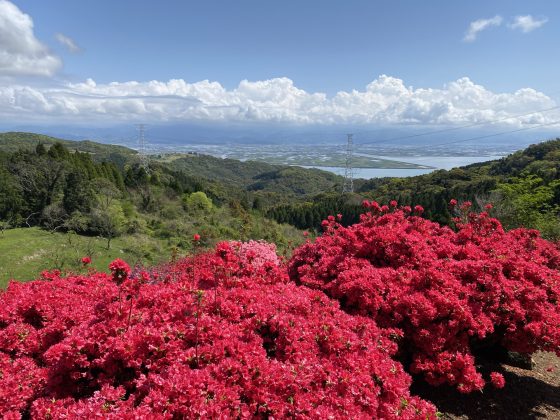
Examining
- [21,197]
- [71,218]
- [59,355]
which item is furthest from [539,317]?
[21,197]

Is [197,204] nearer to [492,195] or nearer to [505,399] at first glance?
[492,195]

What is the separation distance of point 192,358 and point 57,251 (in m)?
25.8

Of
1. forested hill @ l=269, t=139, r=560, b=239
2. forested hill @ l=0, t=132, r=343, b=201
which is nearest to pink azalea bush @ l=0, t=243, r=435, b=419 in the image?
forested hill @ l=269, t=139, r=560, b=239

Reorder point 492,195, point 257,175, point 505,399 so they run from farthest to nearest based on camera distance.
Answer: point 257,175
point 492,195
point 505,399

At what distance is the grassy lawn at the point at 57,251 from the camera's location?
70.1 ft

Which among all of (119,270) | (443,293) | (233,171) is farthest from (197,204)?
(233,171)

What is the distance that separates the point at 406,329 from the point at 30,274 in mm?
22956

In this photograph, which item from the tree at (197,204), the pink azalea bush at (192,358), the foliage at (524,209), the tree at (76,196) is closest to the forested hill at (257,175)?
the tree at (197,204)

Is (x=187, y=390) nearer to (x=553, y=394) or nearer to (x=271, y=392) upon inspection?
(x=271, y=392)

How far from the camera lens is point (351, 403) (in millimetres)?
3182

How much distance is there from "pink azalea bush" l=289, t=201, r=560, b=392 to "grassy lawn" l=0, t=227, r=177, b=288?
55.3 ft

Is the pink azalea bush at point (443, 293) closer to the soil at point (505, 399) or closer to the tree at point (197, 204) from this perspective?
the soil at point (505, 399)

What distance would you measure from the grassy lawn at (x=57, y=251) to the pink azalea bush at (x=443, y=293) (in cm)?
1687

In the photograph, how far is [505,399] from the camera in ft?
19.0
